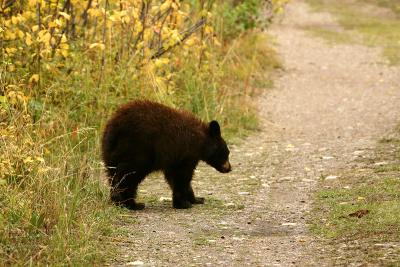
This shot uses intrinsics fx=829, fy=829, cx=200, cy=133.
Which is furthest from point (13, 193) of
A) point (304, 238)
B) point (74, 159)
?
point (304, 238)

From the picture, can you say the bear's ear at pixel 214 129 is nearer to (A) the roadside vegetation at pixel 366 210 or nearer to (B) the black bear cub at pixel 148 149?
(B) the black bear cub at pixel 148 149

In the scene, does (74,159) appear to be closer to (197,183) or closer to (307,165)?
(197,183)

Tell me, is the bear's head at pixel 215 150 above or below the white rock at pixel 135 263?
above

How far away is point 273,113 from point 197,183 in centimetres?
513

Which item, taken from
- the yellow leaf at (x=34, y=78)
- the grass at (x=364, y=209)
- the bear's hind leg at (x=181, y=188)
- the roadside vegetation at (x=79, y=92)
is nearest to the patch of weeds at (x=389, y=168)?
the grass at (x=364, y=209)

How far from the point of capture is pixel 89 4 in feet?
34.7

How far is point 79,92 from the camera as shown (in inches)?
399

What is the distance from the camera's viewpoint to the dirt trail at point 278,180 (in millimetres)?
6383

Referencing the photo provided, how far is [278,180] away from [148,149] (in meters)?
2.12

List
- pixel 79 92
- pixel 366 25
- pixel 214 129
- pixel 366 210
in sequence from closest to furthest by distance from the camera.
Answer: pixel 366 210
pixel 214 129
pixel 79 92
pixel 366 25

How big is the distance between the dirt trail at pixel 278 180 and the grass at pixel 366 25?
2.75 m

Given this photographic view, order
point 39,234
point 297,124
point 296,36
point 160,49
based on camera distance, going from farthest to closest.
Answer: point 296,36, point 297,124, point 160,49, point 39,234

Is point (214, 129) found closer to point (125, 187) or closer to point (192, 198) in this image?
point (192, 198)

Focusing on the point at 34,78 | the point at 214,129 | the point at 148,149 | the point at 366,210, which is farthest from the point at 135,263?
the point at 34,78
